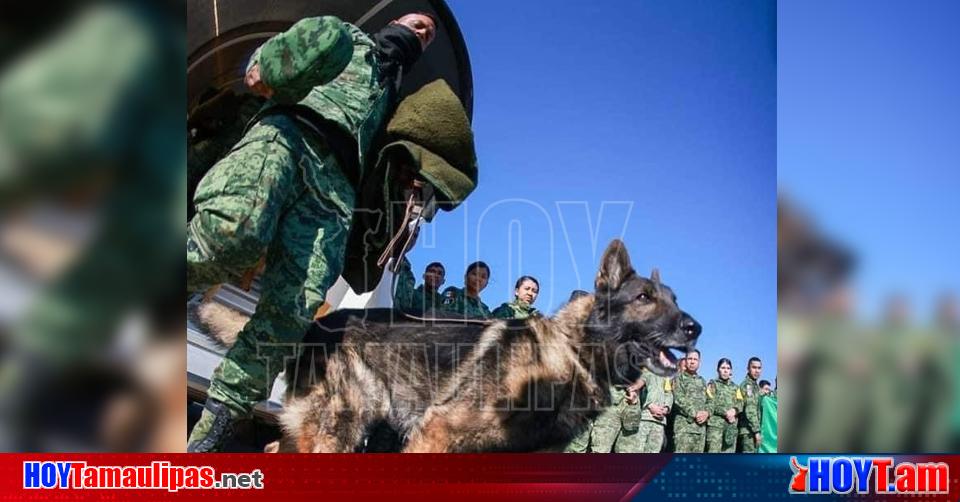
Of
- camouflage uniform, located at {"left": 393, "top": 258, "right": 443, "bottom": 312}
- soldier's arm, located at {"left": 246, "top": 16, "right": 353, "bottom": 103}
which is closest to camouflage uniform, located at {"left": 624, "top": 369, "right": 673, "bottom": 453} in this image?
camouflage uniform, located at {"left": 393, "top": 258, "right": 443, "bottom": 312}

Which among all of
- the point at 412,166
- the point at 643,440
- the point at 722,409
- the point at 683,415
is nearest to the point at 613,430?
the point at 643,440

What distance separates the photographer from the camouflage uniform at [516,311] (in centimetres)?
344

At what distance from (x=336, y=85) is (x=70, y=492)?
1416mm

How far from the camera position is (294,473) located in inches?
126

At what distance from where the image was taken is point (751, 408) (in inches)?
135

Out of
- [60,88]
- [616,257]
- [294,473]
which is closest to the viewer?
[60,88]

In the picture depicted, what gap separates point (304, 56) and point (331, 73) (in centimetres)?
10

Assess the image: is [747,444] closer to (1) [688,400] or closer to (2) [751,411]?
(2) [751,411]

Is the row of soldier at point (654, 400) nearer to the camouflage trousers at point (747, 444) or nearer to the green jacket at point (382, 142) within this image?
the camouflage trousers at point (747, 444)

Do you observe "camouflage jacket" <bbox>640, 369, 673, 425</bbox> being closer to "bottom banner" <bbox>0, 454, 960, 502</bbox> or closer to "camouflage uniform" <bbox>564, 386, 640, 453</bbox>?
"camouflage uniform" <bbox>564, 386, 640, 453</bbox>

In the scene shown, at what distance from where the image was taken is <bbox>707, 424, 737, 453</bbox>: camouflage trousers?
3418 millimetres

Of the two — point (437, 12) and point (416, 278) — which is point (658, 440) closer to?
point (416, 278)

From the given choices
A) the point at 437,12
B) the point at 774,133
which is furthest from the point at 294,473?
the point at 774,133

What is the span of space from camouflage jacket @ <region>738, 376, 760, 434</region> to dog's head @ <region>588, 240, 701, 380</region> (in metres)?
0.22
